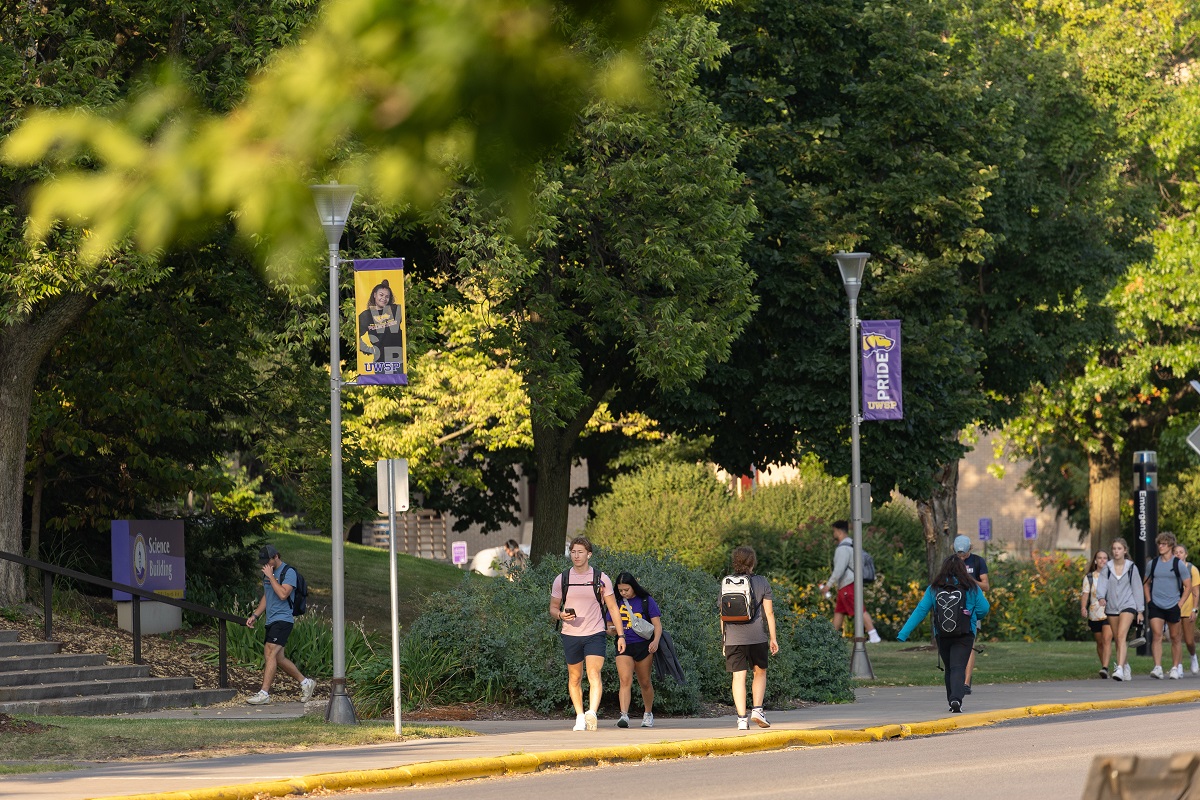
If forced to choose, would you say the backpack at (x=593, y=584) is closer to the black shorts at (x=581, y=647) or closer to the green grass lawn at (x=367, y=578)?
the black shorts at (x=581, y=647)

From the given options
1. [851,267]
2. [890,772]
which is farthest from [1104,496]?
[890,772]

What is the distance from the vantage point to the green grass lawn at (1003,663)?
2297cm

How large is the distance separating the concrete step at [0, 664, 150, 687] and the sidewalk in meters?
1.08

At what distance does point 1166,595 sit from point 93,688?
13399mm

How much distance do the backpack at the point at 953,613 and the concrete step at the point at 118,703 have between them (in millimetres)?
8259

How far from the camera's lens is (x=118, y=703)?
1864 cm

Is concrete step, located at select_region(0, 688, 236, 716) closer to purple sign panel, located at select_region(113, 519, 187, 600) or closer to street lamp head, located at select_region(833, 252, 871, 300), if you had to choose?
purple sign panel, located at select_region(113, 519, 187, 600)

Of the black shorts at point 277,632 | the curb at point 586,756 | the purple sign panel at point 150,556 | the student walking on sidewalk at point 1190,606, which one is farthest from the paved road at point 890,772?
the purple sign panel at point 150,556

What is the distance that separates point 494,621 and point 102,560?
892 cm

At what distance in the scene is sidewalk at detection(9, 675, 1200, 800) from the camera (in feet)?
39.6

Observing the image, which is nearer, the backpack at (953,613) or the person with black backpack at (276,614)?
the backpack at (953,613)

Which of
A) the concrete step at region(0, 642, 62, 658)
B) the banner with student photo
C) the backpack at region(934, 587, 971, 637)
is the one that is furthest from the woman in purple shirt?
the concrete step at region(0, 642, 62, 658)

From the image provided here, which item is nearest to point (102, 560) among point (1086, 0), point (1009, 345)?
point (1009, 345)

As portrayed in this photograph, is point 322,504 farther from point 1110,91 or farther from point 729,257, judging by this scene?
point 1110,91
